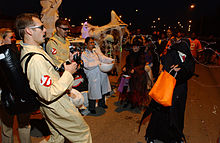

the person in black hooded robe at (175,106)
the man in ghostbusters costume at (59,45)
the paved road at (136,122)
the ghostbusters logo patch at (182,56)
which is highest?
the man in ghostbusters costume at (59,45)

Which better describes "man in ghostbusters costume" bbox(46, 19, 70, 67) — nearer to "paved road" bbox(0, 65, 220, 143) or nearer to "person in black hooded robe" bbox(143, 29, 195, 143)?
"paved road" bbox(0, 65, 220, 143)

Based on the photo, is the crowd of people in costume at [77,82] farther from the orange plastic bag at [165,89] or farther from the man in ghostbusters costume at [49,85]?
the orange plastic bag at [165,89]

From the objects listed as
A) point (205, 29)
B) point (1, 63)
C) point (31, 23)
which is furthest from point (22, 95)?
point (205, 29)

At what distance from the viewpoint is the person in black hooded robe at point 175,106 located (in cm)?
285

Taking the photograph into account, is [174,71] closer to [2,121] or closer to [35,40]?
[35,40]

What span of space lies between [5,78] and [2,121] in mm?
1161

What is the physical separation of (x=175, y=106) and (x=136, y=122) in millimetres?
1496

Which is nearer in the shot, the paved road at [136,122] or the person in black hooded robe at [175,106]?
the person in black hooded robe at [175,106]

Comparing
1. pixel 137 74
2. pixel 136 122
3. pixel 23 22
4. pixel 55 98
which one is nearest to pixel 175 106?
pixel 136 122

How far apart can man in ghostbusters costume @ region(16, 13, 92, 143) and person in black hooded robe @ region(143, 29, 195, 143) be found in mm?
1606

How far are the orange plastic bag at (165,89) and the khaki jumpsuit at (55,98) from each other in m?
1.35

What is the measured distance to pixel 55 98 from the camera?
174 centimetres

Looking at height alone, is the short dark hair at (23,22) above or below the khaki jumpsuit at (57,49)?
above

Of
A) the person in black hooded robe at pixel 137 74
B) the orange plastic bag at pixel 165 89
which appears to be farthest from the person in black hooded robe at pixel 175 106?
the person in black hooded robe at pixel 137 74
